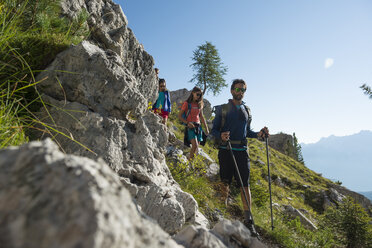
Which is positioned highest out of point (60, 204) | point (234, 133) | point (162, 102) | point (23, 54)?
point (162, 102)

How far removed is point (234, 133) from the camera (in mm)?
5180

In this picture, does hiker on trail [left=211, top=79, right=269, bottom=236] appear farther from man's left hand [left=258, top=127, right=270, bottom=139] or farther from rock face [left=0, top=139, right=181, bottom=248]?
rock face [left=0, top=139, right=181, bottom=248]

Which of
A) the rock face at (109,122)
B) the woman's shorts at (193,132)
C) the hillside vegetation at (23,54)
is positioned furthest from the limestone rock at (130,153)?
the woman's shorts at (193,132)

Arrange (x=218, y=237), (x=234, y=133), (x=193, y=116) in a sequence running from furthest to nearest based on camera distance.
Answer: (x=193, y=116) → (x=234, y=133) → (x=218, y=237)

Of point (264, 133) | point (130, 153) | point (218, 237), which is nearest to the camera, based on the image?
point (218, 237)

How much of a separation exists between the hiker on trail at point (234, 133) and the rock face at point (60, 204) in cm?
423

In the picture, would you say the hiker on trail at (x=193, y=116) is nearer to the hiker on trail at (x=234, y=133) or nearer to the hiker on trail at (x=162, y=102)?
the hiker on trail at (x=162, y=102)

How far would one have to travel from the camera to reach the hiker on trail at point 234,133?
502 cm

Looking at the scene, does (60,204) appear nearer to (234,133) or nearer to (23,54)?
(23,54)

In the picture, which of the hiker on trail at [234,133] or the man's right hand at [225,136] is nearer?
the man's right hand at [225,136]

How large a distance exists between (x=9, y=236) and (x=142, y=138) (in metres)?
2.83

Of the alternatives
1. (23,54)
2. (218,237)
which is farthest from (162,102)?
(218,237)

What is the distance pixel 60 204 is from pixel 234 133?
4798 mm

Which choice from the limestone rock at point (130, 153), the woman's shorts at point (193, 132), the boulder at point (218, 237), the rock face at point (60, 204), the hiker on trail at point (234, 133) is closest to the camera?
the rock face at point (60, 204)
